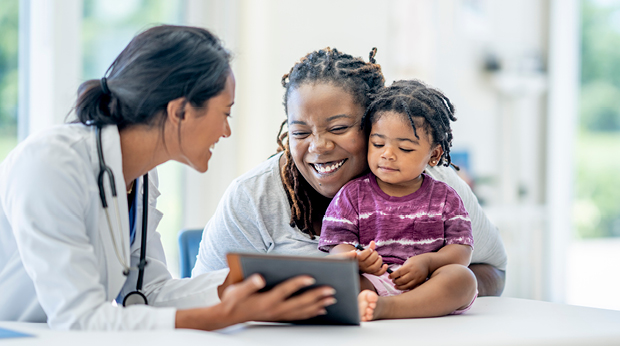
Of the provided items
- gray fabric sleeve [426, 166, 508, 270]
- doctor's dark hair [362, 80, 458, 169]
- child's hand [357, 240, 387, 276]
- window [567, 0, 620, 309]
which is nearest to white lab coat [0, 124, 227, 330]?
child's hand [357, 240, 387, 276]

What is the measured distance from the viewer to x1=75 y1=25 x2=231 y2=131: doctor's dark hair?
1.23 metres

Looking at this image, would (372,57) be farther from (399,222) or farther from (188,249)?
(188,249)

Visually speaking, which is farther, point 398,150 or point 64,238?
point 398,150

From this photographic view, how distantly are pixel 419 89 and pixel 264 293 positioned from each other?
72 cm

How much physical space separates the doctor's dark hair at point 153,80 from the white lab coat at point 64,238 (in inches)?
2.0

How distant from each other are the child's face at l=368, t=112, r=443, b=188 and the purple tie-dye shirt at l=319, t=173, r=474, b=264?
55 millimetres

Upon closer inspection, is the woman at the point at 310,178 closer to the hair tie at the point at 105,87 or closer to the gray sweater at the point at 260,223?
the gray sweater at the point at 260,223

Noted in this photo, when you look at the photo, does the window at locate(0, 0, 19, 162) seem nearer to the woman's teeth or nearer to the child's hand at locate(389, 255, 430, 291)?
the woman's teeth

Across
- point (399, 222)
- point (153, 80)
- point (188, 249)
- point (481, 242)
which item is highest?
point (153, 80)

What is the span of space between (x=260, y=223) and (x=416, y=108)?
52cm

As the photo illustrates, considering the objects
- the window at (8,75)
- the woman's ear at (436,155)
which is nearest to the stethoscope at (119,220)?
the woman's ear at (436,155)

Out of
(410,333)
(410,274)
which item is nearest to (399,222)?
(410,274)

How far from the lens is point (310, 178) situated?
1635 millimetres

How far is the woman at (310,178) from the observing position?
1.55 meters
